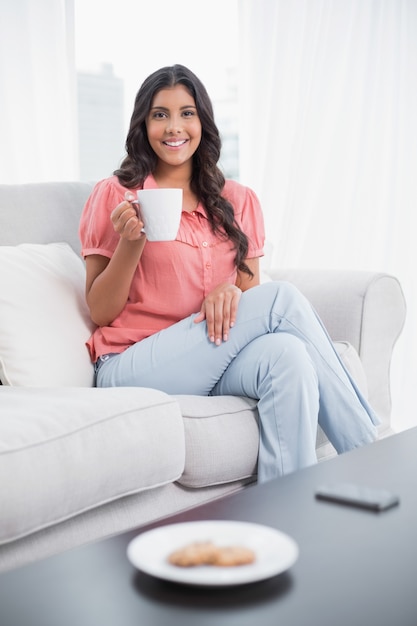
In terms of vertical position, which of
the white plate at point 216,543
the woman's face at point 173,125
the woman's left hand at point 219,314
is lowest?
the woman's left hand at point 219,314

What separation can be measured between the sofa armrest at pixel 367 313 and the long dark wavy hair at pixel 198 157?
28 centimetres

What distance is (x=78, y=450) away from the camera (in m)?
1.41

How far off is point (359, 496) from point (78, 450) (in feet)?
1.84

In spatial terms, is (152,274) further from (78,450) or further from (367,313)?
(78,450)

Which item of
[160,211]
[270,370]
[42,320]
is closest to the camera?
[160,211]

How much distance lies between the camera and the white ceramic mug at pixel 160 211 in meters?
1.65

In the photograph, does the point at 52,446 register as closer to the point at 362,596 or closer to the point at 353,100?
the point at 362,596

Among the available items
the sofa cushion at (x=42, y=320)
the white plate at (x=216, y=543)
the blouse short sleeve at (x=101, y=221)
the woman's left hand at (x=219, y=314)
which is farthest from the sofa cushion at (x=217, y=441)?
the white plate at (x=216, y=543)

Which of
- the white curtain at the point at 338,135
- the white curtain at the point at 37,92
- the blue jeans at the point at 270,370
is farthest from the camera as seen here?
the white curtain at the point at 338,135

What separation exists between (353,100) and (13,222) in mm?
2081

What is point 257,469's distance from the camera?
1820 mm

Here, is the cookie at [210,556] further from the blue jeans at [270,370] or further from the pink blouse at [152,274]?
the pink blouse at [152,274]

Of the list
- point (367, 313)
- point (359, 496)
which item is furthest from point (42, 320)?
point (359, 496)

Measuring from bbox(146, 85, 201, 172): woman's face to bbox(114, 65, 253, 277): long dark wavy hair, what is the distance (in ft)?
0.06
